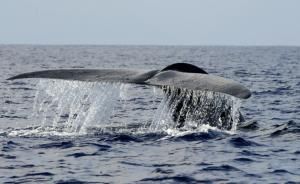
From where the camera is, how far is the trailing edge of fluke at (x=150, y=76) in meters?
8.27

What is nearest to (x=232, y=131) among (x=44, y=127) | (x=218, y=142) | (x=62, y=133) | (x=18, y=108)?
(x=218, y=142)

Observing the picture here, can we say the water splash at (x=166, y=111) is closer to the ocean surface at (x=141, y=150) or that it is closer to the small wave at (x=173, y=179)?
the ocean surface at (x=141, y=150)

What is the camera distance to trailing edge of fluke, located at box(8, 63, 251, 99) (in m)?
8.27

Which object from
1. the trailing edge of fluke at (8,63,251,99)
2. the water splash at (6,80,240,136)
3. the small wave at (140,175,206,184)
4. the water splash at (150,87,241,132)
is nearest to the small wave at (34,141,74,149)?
the water splash at (6,80,240,136)

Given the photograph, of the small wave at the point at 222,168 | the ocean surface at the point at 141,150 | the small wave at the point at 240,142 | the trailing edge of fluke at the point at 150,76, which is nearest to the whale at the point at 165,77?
the trailing edge of fluke at the point at 150,76

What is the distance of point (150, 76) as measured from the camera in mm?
9094

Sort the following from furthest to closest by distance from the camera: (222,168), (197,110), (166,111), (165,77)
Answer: (166,111), (197,110), (165,77), (222,168)

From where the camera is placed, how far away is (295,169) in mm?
8266

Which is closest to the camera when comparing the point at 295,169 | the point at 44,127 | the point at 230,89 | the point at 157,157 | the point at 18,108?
the point at 230,89

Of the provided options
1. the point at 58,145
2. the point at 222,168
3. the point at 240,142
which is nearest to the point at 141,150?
the point at 58,145

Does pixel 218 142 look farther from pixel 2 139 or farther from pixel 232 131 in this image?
pixel 2 139

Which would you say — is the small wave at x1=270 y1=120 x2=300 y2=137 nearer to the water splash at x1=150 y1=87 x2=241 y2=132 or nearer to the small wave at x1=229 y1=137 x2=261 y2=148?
the water splash at x1=150 y1=87 x2=241 y2=132

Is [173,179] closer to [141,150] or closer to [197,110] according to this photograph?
[141,150]

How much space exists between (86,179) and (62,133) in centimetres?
336
